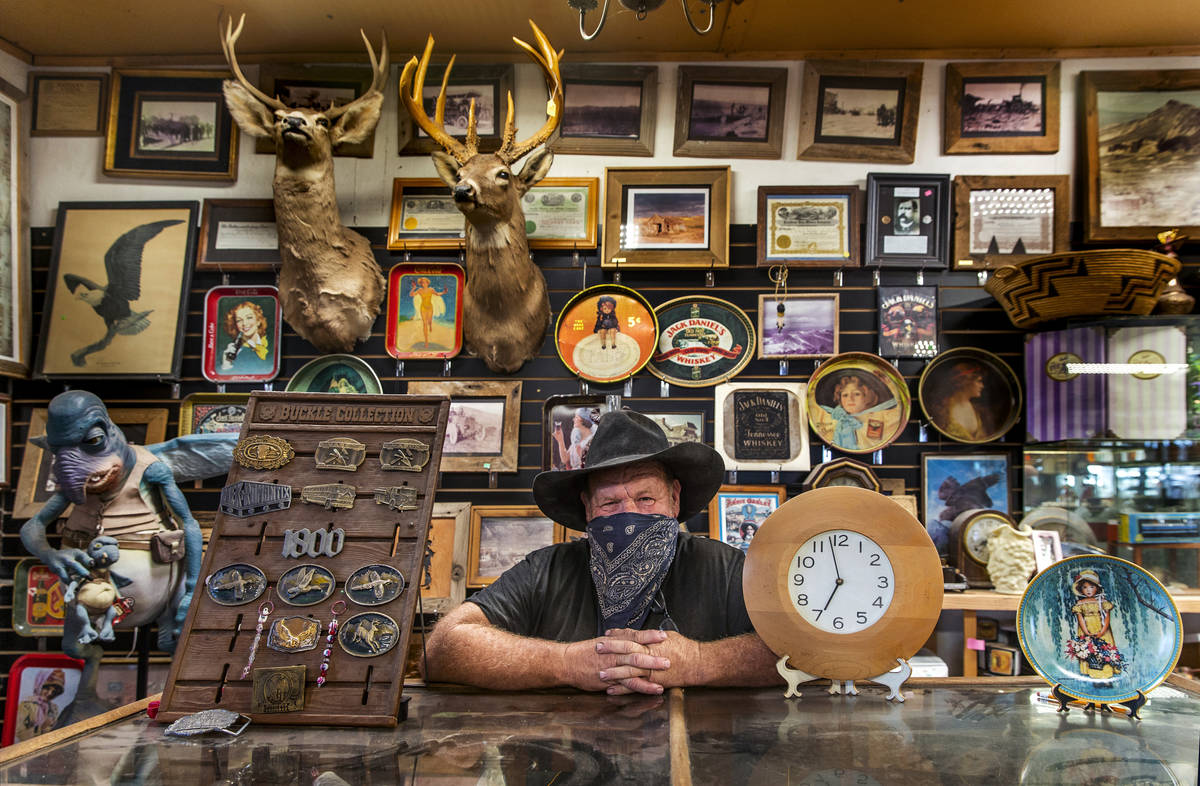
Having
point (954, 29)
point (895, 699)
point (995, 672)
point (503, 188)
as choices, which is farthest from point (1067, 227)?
point (895, 699)

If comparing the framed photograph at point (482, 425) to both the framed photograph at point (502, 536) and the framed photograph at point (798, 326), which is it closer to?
the framed photograph at point (502, 536)

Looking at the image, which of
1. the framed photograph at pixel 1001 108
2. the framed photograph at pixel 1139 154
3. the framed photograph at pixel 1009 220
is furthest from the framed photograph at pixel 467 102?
the framed photograph at pixel 1139 154

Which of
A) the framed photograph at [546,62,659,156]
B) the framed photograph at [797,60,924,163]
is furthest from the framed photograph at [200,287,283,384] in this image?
the framed photograph at [797,60,924,163]

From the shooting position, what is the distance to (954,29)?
3.85 metres

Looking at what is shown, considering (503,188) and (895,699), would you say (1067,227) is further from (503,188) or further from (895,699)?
(895,699)

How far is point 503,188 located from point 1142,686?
9.51 feet

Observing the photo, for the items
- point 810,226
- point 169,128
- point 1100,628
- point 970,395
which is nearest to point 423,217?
point 169,128

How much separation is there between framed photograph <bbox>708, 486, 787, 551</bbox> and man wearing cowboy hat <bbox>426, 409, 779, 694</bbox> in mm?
1406

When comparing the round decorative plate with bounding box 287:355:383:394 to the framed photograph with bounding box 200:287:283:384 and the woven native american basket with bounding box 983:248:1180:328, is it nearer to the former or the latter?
the framed photograph with bounding box 200:287:283:384

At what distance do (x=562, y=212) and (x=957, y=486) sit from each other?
245 centimetres

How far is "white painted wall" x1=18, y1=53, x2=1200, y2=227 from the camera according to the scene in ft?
13.1

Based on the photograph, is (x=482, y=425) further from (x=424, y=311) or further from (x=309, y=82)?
Result: (x=309, y=82)

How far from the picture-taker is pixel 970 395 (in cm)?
384

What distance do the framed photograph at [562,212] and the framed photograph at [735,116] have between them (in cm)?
55
